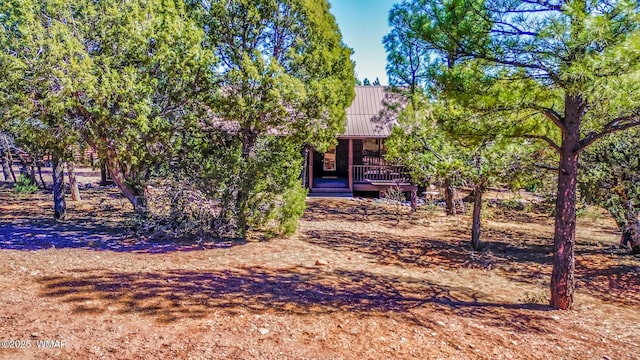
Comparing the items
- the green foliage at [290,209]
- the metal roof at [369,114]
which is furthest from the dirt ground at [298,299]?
the metal roof at [369,114]

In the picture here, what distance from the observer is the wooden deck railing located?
1809 cm

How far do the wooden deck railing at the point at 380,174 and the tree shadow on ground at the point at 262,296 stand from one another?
468 inches

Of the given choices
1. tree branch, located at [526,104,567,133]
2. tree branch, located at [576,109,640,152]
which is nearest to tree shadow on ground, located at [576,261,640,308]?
tree branch, located at [576,109,640,152]

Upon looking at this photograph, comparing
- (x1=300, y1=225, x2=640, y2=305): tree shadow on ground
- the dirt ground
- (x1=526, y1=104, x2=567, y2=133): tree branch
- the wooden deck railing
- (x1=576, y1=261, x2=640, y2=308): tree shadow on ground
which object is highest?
(x1=526, y1=104, x2=567, y2=133): tree branch

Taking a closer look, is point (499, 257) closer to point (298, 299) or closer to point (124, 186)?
point (298, 299)

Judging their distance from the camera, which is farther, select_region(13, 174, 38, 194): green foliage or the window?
the window

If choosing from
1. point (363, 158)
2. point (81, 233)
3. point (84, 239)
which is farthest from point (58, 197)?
point (363, 158)

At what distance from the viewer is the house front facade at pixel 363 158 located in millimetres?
17875

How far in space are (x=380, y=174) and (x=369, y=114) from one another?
3.23 meters

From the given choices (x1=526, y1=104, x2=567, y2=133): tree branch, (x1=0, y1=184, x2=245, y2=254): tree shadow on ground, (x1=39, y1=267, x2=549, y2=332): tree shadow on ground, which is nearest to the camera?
(x1=39, y1=267, x2=549, y2=332): tree shadow on ground

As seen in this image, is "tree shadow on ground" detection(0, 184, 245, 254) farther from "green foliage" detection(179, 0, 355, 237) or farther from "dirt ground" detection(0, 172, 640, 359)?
"green foliage" detection(179, 0, 355, 237)

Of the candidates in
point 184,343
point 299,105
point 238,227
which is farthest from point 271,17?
point 184,343

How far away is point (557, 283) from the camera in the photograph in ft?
17.7

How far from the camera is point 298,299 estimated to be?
5.13 m
